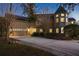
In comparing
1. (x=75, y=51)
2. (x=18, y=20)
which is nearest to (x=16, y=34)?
(x=18, y=20)

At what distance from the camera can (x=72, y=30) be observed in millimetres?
7027

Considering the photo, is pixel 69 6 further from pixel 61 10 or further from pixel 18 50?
pixel 18 50

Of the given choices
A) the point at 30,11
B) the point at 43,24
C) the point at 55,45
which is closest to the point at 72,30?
the point at 55,45

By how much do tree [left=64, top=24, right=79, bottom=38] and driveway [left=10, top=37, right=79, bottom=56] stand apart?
157mm

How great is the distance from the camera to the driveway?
6.94m

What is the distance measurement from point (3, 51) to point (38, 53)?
2.19 ft

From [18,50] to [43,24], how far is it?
2.27 ft

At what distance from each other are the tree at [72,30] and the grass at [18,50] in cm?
55

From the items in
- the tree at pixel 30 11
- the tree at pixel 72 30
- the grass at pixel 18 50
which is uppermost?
the tree at pixel 30 11

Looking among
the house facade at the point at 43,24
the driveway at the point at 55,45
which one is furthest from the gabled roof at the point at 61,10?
the driveway at the point at 55,45

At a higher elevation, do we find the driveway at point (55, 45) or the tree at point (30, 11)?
the tree at point (30, 11)

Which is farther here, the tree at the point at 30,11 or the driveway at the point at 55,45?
the tree at the point at 30,11

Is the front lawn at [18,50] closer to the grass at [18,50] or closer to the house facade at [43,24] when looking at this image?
the grass at [18,50]

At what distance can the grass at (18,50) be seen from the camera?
696 cm
